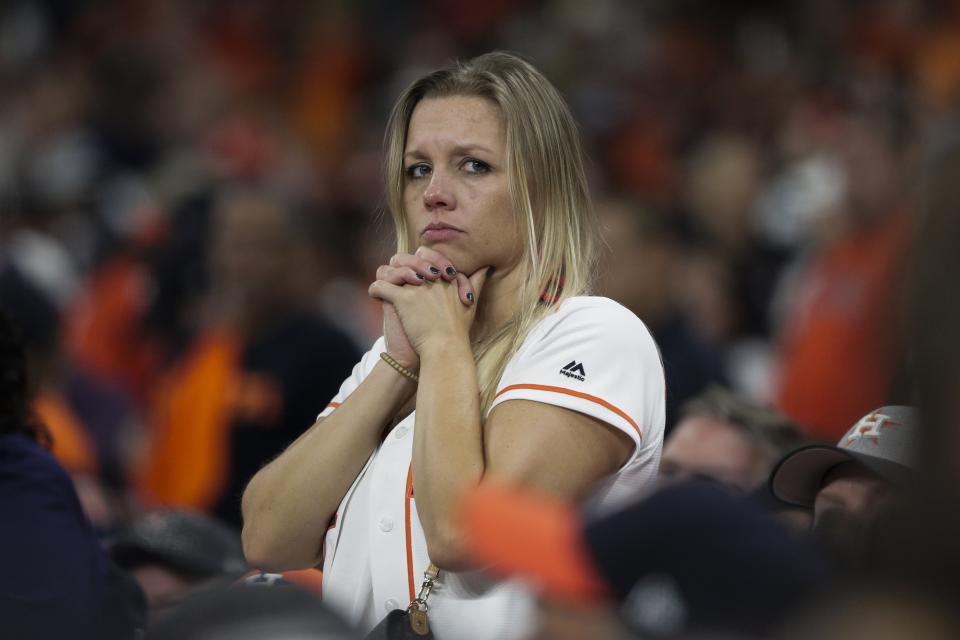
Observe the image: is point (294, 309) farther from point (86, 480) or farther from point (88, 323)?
point (88, 323)

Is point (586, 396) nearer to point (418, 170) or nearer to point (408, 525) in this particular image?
point (408, 525)

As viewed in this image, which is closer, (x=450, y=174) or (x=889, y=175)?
(x=450, y=174)

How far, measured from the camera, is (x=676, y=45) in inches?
443

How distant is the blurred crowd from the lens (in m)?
5.28

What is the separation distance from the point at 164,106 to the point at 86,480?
6217 millimetres

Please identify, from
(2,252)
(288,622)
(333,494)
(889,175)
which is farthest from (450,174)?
(2,252)

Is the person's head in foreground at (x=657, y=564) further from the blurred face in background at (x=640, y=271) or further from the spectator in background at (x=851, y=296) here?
the blurred face in background at (x=640, y=271)

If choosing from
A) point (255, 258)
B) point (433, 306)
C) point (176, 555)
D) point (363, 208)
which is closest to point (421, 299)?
point (433, 306)

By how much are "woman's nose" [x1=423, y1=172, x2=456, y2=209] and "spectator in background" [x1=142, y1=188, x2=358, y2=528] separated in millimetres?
2679

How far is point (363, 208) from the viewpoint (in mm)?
9906

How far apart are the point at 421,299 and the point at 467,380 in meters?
0.25

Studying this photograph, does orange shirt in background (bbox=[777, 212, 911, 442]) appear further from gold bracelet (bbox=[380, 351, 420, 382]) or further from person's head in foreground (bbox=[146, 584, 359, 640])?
person's head in foreground (bbox=[146, 584, 359, 640])

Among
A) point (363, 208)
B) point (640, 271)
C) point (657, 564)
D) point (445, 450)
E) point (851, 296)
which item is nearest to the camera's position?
point (657, 564)

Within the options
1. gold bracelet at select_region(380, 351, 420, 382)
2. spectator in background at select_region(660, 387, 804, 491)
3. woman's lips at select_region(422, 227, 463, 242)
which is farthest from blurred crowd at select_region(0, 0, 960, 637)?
gold bracelet at select_region(380, 351, 420, 382)
